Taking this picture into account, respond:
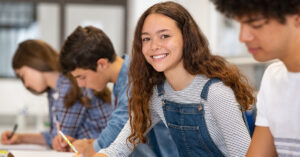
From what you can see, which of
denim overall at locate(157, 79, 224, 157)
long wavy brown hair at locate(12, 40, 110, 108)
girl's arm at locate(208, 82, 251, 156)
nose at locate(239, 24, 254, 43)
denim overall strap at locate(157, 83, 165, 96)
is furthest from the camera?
long wavy brown hair at locate(12, 40, 110, 108)

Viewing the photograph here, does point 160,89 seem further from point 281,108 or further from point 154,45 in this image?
point 281,108

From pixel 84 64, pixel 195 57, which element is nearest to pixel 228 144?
pixel 195 57

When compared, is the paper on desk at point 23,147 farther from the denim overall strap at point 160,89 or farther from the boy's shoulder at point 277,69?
the boy's shoulder at point 277,69

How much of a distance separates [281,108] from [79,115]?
1.24 metres

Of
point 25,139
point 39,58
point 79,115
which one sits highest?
point 39,58

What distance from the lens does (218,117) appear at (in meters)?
1.21

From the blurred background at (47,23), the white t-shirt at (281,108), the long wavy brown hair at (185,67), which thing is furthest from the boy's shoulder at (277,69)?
the blurred background at (47,23)

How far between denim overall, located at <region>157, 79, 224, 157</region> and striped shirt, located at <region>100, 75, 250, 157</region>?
2cm

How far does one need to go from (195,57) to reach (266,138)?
46cm

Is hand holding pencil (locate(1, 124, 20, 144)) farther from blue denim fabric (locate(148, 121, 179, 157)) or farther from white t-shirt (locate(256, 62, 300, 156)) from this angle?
white t-shirt (locate(256, 62, 300, 156))

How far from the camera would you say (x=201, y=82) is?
1.28 meters

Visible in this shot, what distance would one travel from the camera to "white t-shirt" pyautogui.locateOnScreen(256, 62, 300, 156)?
0.87m

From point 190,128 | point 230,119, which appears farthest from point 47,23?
point 230,119

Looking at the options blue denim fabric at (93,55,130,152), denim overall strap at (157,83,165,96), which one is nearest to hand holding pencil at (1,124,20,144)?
blue denim fabric at (93,55,130,152)
